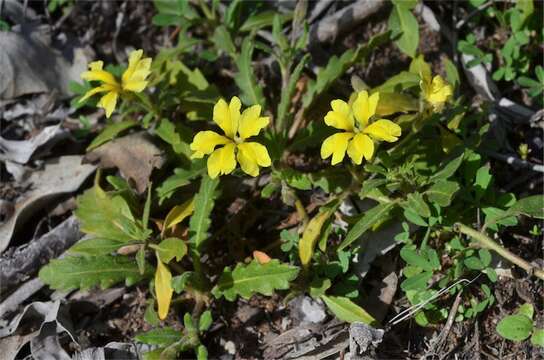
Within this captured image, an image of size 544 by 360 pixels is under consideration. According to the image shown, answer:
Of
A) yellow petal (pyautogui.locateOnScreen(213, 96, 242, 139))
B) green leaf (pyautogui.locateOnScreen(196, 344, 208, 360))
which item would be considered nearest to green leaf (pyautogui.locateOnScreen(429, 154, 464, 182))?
yellow petal (pyautogui.locateOnScreen(213, 96, 242, 139))

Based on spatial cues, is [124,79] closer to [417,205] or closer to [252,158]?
[252,158]

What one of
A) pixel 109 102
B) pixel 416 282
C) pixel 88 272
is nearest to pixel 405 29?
pixel 416 282

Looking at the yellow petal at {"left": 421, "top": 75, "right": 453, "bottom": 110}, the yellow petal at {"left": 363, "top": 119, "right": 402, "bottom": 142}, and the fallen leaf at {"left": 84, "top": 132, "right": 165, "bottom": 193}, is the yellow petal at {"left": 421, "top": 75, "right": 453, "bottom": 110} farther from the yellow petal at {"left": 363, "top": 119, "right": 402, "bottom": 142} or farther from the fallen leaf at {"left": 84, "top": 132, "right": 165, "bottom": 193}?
the fallen leaf at {"left": 84, "top": 132, "right": 165, "bottom": 193}

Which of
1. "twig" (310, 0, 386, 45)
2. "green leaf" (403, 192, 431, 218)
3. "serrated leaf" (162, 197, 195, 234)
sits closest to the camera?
"green leaf" (403, 192, 431, 218)

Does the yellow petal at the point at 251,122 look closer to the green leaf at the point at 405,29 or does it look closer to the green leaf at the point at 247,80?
the green leaf at the point at 247,80

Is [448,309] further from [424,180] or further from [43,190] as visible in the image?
[43,190]

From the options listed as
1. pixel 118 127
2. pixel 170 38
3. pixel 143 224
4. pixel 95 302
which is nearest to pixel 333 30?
pixel 170 38

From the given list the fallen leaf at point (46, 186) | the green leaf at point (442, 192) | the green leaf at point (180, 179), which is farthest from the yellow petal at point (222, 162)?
the fallen leaf at point (46, 186)
